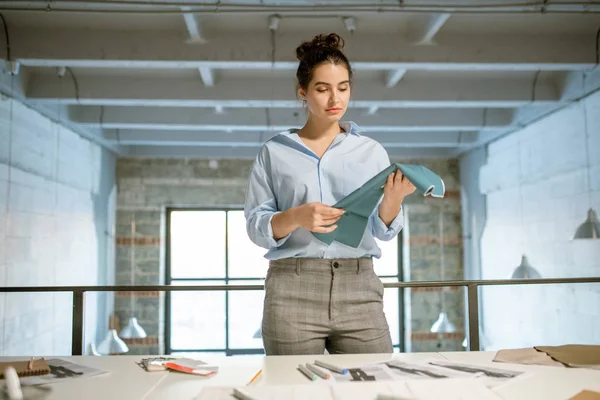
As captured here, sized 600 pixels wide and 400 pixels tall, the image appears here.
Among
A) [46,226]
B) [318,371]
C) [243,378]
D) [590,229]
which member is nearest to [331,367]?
[318,371]

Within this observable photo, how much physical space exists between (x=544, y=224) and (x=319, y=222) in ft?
16.4

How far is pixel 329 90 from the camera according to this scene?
1440mm

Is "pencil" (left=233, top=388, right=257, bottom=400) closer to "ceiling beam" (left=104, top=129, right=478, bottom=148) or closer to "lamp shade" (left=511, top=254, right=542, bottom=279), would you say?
"lamp shade" (left=511, top=254, right=542, bottom=279)

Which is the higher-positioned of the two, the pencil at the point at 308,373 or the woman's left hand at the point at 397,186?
the woman's left hand at the point at 397,186

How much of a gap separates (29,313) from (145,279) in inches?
112

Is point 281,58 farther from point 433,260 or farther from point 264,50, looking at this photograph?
point 433,260

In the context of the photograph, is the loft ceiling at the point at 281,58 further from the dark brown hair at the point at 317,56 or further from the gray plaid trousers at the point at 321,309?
the gray plaid trousers at the point at 321,309

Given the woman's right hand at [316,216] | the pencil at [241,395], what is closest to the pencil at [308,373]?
the pencil at [241,395]

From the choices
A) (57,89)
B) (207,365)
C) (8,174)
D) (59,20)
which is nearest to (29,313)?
(8,174)

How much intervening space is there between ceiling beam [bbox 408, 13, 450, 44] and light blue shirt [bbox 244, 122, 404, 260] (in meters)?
2.50

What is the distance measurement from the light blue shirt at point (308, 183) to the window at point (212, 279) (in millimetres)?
6700

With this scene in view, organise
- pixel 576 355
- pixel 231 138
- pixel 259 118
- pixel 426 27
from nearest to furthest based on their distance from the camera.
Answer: pixel 576 355 < pixel 426 27 < pixel 259 118 < pixel 231 138

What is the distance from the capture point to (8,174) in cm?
464

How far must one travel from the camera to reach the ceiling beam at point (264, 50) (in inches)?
158
